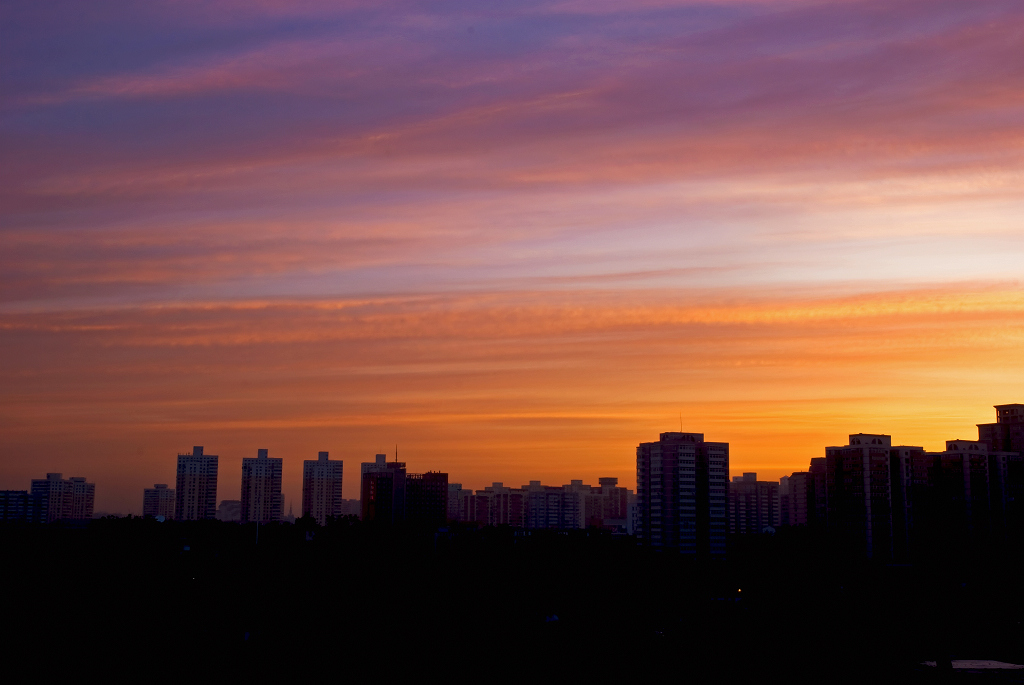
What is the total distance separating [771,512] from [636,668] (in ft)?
385

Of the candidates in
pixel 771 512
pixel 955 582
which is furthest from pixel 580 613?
pixel 771 512

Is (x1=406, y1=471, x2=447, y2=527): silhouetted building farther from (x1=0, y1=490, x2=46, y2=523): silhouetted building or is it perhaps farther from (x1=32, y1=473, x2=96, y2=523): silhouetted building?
(x1=32, y1=473, x2=96, y2=523): silhouetted building

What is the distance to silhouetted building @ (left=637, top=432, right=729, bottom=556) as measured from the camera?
9350 cm

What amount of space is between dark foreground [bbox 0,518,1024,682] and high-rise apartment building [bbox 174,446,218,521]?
289 feet

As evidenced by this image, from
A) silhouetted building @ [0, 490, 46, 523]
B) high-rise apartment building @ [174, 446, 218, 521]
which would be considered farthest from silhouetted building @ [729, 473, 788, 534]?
silhouetted building @ [0, 490, 46, 523]

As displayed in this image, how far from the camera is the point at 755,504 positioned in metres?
165

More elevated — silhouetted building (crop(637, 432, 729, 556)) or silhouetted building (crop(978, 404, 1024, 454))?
silhouetted building (crop(978, 404, 1024, 454))

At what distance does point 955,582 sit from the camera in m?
85.2

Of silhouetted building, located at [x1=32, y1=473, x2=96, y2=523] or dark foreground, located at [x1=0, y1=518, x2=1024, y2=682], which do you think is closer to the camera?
dark foreground, located at [x1=0, y1=518, x2=1024, y2=682]

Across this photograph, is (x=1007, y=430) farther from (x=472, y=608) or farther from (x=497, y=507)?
(x=497, y=507)

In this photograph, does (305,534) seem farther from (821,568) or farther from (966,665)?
(966,665)

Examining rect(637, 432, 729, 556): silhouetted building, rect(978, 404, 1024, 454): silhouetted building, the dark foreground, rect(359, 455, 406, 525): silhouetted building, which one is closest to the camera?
the dark foreground

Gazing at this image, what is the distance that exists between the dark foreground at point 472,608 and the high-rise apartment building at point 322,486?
284ft

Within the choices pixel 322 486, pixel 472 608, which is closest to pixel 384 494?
pixel 322 486
